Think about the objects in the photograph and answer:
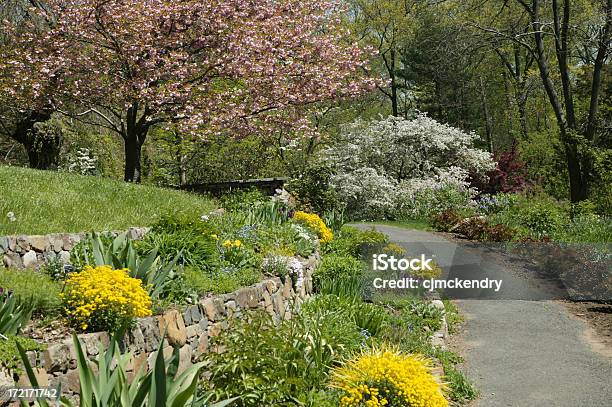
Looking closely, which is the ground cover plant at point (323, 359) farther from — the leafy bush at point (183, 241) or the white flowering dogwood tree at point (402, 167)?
the white flowering dogwood tree at point (402, 167)

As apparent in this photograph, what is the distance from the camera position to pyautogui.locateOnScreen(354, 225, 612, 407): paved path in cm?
684

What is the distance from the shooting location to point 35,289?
5.11 m

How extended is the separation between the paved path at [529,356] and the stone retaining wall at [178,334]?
8.71 ft

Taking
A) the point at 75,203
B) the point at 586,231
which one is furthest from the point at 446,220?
the point at 75,203

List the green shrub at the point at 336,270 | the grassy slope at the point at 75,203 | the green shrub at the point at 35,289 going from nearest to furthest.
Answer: the green shrub at the point at 35,289 → the grassy slope at the point at 75,203 → the green shrub at the point at 336,270

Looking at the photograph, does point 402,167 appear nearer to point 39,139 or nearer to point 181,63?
point 181,63

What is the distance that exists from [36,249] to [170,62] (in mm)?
7770

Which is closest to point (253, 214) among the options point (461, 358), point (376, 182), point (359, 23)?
point (461, 358)

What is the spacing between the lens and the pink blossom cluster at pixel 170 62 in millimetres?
12703

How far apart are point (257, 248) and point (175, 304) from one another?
289 cm

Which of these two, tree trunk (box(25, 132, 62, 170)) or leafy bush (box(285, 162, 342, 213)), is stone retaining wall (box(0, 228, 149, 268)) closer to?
tree trunk (box(25, 132, 62, 170))

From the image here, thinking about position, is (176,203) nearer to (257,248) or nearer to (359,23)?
(257,248)

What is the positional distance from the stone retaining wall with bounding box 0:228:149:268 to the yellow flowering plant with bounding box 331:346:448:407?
310 cm

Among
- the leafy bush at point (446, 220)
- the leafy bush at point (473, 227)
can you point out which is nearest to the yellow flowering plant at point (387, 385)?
the leafy bush at point (473, 227)
